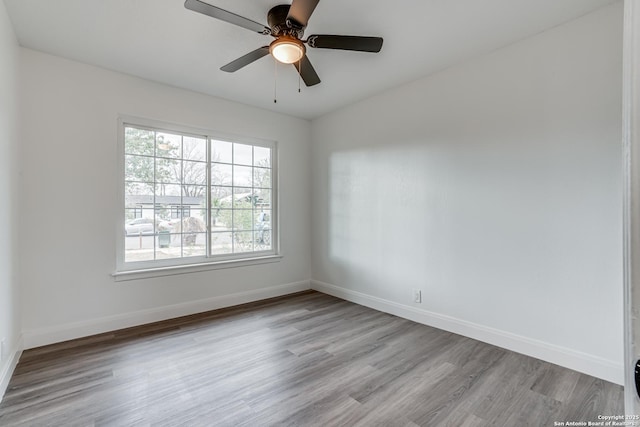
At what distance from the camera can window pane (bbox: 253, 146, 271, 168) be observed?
4281 mm

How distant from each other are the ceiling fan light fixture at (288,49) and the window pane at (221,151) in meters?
2.04

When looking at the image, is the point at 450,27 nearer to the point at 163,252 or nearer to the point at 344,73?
the point at 344,73

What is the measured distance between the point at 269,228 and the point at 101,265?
2048 millimetres

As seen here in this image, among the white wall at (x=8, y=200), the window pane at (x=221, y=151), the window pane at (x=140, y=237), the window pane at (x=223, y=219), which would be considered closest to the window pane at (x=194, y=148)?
the window pane at (x=221, y=151)

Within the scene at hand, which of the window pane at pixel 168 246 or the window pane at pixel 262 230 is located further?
the window pane at pixel 262 230

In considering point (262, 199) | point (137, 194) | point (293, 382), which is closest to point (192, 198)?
point (137, 194)

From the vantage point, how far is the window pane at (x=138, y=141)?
3256 mm

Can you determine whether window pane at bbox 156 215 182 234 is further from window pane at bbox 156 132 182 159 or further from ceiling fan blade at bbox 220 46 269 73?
ceiling fan blade at bbox 220 46 269 73

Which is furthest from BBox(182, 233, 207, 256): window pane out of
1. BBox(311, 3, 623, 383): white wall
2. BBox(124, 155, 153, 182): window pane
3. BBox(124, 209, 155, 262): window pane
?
BBox(311, 3, 623, 383): white wall

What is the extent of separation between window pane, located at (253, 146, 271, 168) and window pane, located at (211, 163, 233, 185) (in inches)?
16.4

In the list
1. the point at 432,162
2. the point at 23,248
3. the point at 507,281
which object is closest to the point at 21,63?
the point at 23,248

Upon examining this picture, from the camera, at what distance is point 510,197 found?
263 centimetres

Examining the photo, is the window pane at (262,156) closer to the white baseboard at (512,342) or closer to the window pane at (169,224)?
the window pane at (169,224)

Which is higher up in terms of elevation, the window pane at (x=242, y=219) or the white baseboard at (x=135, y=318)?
the window pane at (x=242, y=219)
